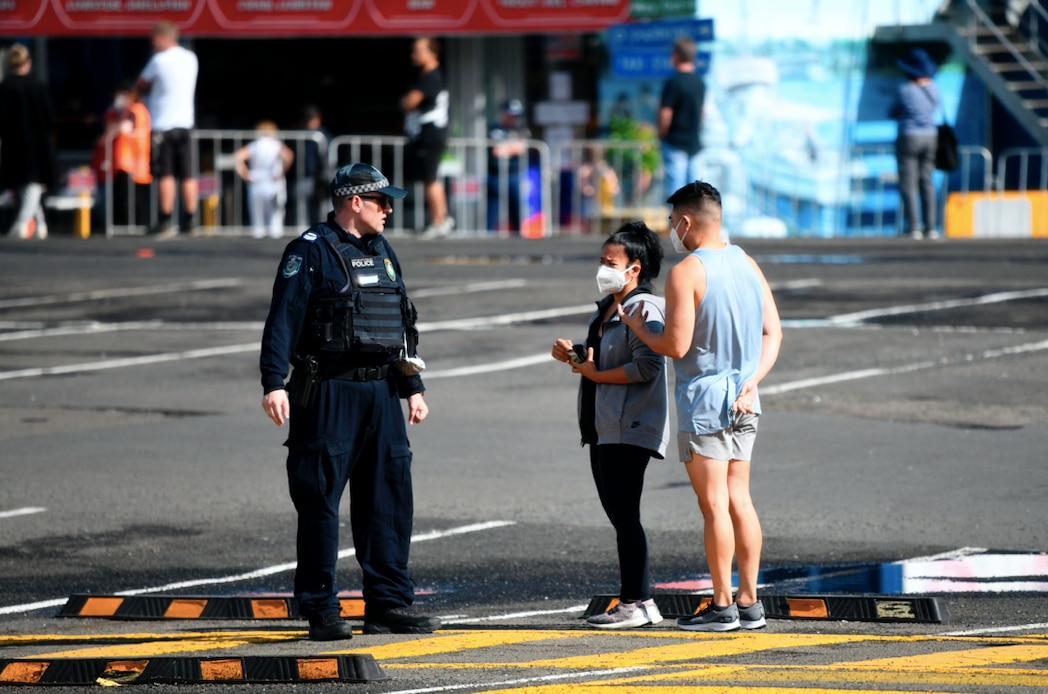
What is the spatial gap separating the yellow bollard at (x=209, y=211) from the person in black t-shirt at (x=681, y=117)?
7.21 m

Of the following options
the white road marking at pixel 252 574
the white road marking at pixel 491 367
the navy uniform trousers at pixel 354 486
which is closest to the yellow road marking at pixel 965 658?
the navy uniform trousers at pixel 354 486

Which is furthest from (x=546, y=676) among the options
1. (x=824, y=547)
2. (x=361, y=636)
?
(x=824, y=547)

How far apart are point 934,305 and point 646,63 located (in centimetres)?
1141

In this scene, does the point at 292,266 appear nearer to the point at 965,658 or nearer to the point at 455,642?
the point at 455,642

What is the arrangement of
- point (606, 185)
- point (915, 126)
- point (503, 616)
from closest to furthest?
point (503, 616) < point (915, 126) < point (606, 185)

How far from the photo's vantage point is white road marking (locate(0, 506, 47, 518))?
33.7 feet

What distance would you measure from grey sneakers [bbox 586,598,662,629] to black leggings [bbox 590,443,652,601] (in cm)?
A: 4

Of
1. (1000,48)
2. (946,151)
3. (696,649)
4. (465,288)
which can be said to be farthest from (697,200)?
(1000,48)

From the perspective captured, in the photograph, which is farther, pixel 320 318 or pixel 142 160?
pixel 142 160

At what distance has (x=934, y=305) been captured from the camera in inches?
675

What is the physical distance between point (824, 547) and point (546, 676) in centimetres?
342

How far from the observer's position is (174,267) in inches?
802

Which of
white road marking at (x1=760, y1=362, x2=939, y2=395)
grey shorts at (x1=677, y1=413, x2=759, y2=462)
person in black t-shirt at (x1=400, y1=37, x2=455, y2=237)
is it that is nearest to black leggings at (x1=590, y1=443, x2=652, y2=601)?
grey shorts at (x1=677, y1=413, x2=759, y2=462)

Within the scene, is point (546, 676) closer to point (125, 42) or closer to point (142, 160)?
point (142, 160)
